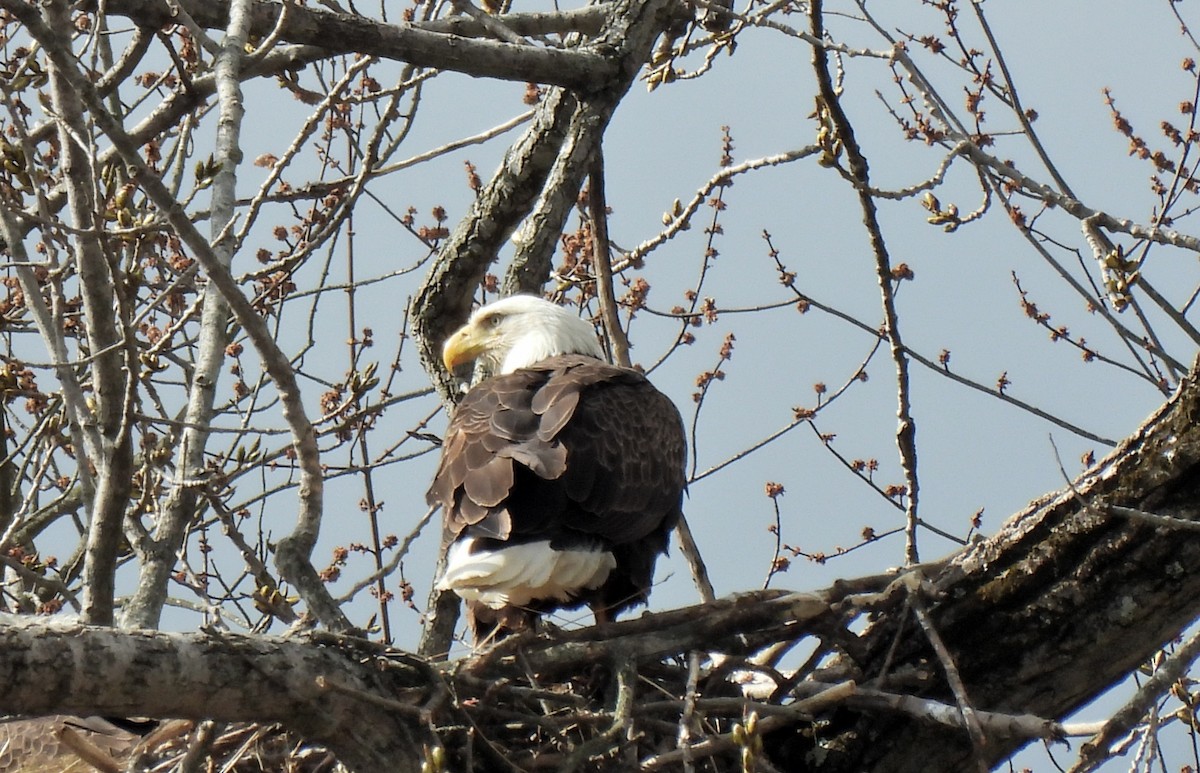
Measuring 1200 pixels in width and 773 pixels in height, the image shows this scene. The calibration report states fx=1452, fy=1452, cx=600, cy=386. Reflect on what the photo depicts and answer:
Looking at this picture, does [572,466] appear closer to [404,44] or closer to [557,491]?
[557,491]

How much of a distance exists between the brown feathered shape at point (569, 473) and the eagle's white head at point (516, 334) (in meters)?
0.53

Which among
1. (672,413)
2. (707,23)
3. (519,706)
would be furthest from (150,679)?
(707,23)

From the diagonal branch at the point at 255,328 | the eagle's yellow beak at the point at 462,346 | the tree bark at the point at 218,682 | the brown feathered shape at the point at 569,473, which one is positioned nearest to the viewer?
the tree bark at the point at 218,682

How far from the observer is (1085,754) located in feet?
9.15

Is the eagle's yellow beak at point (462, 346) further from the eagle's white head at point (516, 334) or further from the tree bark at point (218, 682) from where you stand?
the tree bark at point (218, 682)

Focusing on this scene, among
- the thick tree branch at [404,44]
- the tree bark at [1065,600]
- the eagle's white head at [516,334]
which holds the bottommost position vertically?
the tree bark at [1065,600]

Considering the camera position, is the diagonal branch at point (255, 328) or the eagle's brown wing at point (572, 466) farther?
the eagle's brown wing at point (572, 466)

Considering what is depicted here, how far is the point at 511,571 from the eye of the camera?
12.8 feet

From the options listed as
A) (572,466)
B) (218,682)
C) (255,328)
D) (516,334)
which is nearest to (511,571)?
(572,466)

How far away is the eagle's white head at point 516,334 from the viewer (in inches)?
212

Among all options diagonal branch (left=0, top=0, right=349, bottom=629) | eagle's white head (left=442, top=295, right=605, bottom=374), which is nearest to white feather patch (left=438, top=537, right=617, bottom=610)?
diagonal branch (left=0, top=0, right=349, bottom=629)

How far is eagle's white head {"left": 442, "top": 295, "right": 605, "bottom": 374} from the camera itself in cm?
538

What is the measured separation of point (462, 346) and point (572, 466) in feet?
4.03

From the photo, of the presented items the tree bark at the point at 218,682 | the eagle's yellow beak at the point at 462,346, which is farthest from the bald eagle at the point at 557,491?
the tree bark at the point at 218,682
